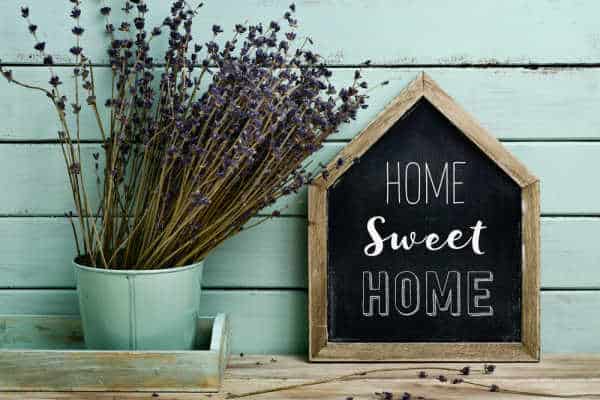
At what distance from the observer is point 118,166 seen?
111 centimetres

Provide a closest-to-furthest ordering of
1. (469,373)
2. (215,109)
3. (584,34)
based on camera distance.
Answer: (215,109)
(469,373)
(584,34)

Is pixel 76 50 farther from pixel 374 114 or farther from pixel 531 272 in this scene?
pixel 531 272

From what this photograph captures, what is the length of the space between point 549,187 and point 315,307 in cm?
49

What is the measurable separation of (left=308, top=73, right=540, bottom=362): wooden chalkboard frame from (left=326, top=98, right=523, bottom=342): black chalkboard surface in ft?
0.04

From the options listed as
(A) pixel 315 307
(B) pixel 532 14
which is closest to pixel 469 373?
(A) pixel 315 307

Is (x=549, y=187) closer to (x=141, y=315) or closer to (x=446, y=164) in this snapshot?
(x=446, y=164)

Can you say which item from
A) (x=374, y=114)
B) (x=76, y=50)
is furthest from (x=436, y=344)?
(x=76, y=50)

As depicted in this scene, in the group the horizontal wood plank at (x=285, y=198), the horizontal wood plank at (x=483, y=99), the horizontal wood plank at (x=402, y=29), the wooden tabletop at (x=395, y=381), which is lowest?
the wooden tabletop at (x=395, y=381)

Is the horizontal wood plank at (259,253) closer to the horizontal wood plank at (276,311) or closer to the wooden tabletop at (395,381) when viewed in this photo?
the horizontal wood plank at (276,311)

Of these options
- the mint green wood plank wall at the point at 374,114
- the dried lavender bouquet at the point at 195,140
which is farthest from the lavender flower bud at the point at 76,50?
the mint green wood plank wall at the point at 374,114

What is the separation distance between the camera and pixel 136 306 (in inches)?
40.1

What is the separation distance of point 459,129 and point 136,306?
2.05 ft

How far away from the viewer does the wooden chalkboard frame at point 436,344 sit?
3.84 feet

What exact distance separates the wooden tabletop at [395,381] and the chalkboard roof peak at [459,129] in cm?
32
